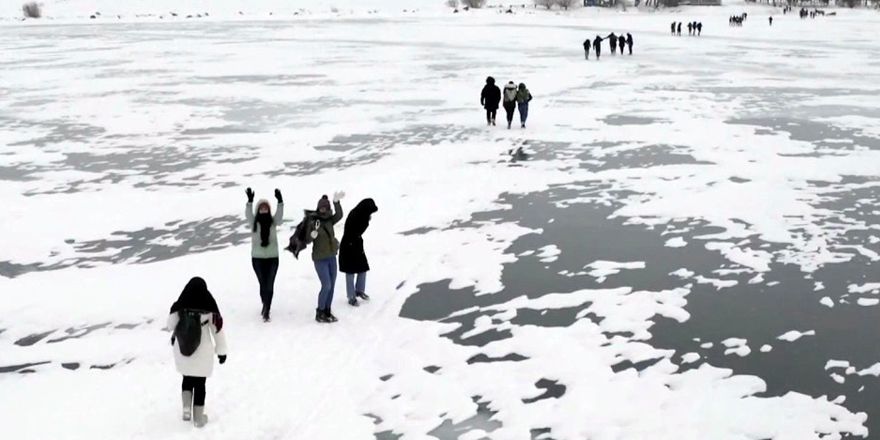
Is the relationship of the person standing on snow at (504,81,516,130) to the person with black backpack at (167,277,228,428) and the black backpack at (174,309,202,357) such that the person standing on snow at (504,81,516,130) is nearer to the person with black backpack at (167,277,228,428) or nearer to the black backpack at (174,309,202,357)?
the person with black backpack at (167,277,228,428)

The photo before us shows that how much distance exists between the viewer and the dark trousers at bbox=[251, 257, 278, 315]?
28.1 ft

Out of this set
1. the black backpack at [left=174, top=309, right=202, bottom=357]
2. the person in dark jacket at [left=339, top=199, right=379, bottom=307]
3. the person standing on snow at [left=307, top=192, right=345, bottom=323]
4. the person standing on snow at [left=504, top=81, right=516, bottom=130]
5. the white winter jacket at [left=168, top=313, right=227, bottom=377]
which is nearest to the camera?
the black backpack at [left=174, top=309, right=202, bottom=357]

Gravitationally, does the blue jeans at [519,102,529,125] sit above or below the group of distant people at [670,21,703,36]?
below

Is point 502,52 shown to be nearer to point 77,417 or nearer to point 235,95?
point 235,95

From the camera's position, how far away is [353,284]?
9.08 m

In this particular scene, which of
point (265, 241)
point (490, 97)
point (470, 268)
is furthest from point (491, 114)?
point (265, 241)

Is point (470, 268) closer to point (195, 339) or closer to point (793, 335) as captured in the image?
point (793, 335)

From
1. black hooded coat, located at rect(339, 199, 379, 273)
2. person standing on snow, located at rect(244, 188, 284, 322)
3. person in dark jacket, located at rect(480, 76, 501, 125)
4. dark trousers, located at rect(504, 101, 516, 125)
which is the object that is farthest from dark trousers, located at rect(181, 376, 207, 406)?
person in dark jacket, located at rect(480, 76, 501, 125)

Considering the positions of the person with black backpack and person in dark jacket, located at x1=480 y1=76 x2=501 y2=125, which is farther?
person in dark jacket, located at x1=480 y1=76 x2=501 y2=125

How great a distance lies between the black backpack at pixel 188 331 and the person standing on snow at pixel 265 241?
2107 millimetres

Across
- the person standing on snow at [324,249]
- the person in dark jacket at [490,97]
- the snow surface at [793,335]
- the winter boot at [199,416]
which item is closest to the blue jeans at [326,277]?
the person standing on snow at [324,249]

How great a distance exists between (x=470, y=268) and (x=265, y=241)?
294 cm

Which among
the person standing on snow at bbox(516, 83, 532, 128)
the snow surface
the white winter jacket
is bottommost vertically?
the snow surface

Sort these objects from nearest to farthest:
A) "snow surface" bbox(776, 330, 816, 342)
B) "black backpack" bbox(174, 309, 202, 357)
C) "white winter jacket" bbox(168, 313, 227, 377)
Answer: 1. "black backpack" bbox(174, 309, 202, 357)
2. "white winter jacket" bbox(168, 313, 227, 377)
3. "snow surface" bbox(776, 330, 816, 342)
